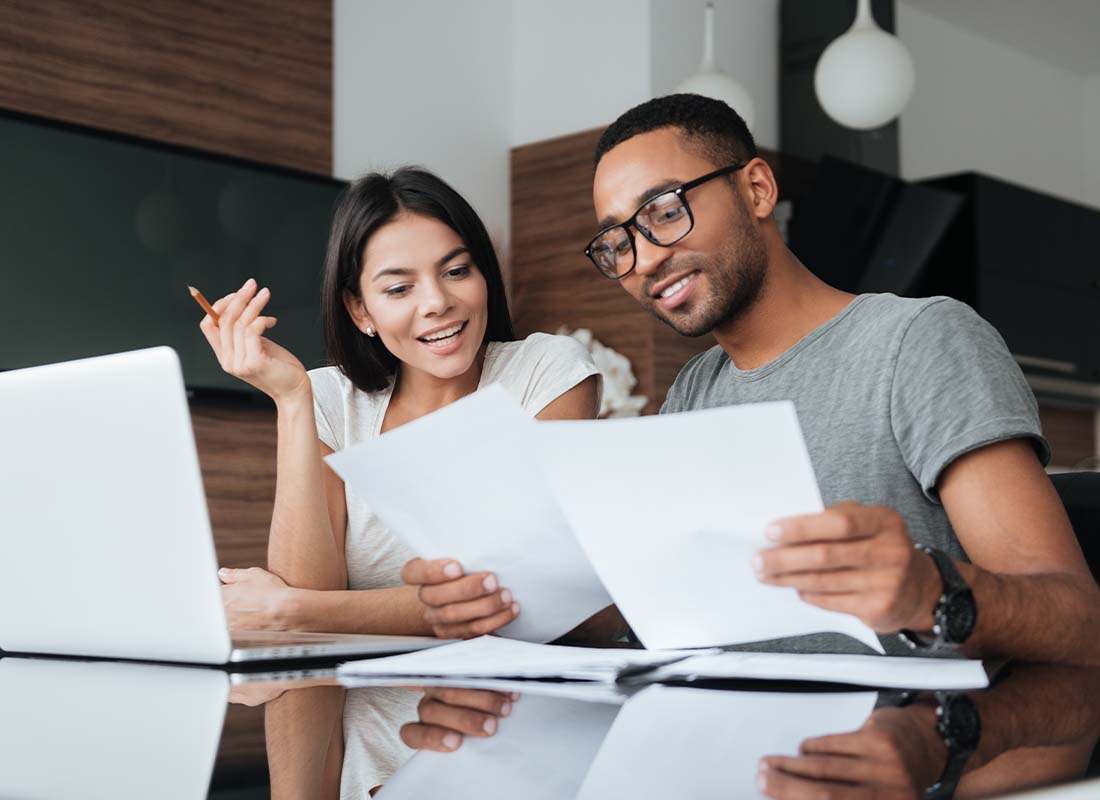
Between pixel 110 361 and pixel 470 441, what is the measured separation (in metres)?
0.28

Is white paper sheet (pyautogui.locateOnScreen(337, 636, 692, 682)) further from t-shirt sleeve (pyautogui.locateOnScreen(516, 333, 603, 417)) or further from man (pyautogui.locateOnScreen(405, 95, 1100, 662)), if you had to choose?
t-shirt sleeve (pyautogui.locateOnScreen(516, 333, 603, 417))

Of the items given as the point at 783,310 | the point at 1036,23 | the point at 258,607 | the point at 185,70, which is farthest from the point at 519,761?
the point at 1036,23

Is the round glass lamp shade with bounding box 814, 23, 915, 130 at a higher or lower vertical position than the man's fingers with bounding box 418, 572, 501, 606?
higher

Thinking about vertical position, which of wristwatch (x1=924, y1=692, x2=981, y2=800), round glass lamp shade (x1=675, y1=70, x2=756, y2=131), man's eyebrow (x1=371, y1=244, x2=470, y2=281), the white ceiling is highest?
the white ceiling

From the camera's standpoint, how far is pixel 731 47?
13.1ft

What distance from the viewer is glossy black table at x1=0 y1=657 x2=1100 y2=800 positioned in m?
0.52

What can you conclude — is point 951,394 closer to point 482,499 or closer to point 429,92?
point 482,499

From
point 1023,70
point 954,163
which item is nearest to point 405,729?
point 954,163

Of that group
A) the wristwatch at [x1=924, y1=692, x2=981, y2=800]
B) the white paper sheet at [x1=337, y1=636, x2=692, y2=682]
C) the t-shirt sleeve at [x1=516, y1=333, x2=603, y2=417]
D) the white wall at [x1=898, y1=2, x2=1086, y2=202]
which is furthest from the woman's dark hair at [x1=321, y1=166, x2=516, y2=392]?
the white wall at [x1=898, y1=2, x2=1086, y2=202]

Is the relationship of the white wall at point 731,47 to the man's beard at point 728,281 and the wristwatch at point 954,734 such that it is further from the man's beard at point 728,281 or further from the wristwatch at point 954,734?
the wristwatch at point 954,734

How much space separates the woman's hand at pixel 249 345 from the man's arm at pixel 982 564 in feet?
2.44

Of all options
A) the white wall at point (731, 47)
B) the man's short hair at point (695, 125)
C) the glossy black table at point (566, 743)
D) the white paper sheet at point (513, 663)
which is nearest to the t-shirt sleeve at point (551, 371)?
the man's short hair at point (695, 125)

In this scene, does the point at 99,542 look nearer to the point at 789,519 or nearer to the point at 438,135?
the point at 789,519

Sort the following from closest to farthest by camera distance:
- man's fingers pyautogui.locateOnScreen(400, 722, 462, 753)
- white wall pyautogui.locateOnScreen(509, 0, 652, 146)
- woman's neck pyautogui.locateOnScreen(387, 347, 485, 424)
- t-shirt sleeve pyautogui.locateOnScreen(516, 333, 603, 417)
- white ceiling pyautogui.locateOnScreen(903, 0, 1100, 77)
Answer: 1. man's fingers pyautogui.locateOnScreen(400, 722, 462, 753)
2. t-shirt sleeve pyautogui.locateOnScreen(516, 333, 603, 417)
3. woman's neck pyautogui.locateOnScreen(387, 347, 485, 424)
4. white wall pyautogui.locateOnScreen(509, 0, 652, 146)
5. white ceiling pyautogui.locateOnScreen(903, 0, 1100, 77)
